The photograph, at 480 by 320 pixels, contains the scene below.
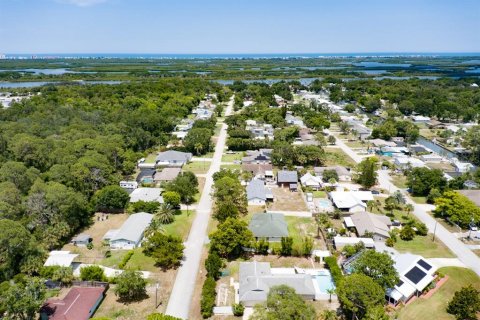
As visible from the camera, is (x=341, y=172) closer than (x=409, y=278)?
No

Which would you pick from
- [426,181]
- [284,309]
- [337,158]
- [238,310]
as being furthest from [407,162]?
[284,309]

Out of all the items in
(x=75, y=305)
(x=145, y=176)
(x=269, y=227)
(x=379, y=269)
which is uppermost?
(x=379, y=269)

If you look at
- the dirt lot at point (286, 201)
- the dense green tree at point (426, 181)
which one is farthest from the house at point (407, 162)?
the dirt lot at point (286, 201)

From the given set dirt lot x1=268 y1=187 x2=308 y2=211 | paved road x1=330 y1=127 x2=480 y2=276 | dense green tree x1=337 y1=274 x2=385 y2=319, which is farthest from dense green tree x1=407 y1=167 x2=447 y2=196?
dense green tree x1=337 y1=274 x2=385 y2=319

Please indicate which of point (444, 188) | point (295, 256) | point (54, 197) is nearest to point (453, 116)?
point (444, 188)

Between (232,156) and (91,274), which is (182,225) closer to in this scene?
(91,274)
